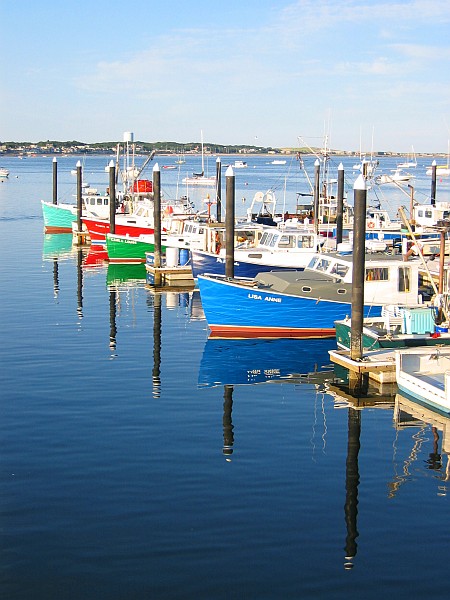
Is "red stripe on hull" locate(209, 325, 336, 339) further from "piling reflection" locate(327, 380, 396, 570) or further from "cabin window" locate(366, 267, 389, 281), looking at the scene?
"piling reflection" locate(327, 380, 396, 570)

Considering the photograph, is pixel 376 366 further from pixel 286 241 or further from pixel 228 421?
pixel 286 241

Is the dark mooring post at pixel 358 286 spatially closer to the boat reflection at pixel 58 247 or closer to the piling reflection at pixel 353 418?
the piling reflection at pixel 353 418

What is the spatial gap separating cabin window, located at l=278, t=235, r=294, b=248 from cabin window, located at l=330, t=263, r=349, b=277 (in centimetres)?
732

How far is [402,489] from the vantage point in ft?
55.4

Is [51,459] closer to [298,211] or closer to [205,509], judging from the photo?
[205,509]

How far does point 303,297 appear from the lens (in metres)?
29.9

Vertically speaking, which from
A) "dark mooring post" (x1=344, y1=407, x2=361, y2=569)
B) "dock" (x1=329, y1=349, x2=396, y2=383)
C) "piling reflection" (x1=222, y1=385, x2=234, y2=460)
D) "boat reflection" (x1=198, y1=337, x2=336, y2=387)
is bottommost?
"dark mooring post" (x1=344, y1=407, x2=361, y2=569)

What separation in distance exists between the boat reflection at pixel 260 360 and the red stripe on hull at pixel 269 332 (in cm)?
22

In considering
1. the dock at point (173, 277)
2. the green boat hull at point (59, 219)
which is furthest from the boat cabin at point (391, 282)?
the green boat hull at point (59, 219)

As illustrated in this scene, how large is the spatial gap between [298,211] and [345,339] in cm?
3724

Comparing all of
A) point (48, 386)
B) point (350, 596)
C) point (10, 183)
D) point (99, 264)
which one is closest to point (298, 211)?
→ point (99, 264)

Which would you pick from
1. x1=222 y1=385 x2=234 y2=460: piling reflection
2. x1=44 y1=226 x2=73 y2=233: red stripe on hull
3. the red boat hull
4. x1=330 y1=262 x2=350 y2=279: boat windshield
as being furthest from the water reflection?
x1=44 y1=226 x2=73 y2=233: red stripe on hull

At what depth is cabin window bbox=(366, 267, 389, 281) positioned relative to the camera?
29562 millimetres

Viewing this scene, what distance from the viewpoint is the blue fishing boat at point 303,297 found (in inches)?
1165
